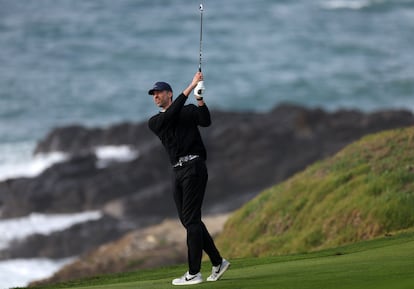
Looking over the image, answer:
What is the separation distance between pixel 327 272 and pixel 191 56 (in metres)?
81.5

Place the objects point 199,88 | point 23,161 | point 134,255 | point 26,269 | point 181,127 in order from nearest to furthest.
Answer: point 199,88
point 181,127
point 134,255
point 26,269
point 23,161

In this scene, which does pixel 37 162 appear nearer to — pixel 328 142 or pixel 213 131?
pixel 213 131

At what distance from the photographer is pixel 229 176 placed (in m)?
52.4

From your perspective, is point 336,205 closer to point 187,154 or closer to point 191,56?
point 187,154

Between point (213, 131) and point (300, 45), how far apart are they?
4497 cm

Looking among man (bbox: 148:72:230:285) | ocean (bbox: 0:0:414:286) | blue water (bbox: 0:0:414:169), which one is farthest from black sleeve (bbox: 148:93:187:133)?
blue water (bbox: 0:0:414:169)

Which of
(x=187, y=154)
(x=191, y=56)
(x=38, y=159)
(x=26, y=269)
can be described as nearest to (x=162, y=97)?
(x=187, y=154)

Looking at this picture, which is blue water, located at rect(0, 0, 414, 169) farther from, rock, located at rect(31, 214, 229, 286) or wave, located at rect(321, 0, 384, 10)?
rock, located at rect(31, 214, 229, 286)

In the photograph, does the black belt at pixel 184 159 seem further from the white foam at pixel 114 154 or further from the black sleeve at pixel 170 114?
the white foam at pixel 114 154

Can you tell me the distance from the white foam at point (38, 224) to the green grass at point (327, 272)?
2782 centimetres

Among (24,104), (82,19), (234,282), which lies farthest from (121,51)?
(234,282)

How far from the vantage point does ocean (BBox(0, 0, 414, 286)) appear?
276 ft

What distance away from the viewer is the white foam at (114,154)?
5503 centimetres

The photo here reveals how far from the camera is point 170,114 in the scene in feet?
49.4
